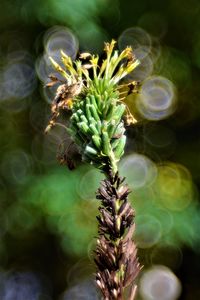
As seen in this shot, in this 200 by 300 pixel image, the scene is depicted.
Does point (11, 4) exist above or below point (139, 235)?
above

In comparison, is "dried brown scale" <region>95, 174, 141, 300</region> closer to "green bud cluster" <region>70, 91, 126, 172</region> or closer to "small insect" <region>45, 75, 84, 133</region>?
"green bud cluster" <region>70, 91, 126, 172</region>

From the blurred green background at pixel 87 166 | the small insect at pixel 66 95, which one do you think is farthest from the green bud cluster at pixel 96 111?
the blurred green background at pixel 87 166

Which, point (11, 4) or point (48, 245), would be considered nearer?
point (11, 4)

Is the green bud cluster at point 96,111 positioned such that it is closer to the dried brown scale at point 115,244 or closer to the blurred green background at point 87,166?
the dried brown scale at point 115,244

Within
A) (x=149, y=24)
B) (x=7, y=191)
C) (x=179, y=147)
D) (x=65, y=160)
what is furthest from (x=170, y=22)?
(x=65, y=160)

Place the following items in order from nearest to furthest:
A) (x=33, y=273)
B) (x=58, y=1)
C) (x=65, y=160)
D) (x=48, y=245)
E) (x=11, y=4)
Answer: (x=65, y=160), (x=58, y=1), (x=11, y=4), (x=48, y=245), (x=33, y=273)

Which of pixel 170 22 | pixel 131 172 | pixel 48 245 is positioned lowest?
pixel 48 245

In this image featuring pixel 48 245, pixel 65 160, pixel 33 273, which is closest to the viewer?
pixel 65 160

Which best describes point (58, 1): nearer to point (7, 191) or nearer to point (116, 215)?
point (7, 191)

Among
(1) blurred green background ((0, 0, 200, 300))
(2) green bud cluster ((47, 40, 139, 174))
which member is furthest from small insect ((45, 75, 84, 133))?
(1) blurred green background ((0, 0, 200, 300))
